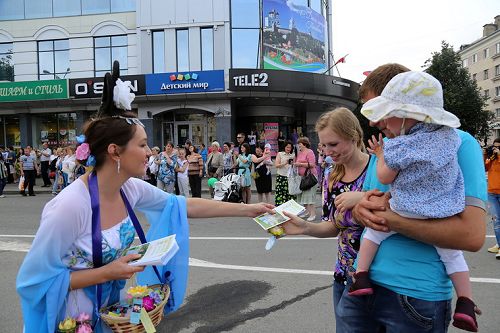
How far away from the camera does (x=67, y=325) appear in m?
1.91

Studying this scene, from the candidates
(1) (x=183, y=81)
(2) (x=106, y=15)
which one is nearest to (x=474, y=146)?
(1) (x=183, y=81)

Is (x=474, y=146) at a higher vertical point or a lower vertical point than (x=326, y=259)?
higher

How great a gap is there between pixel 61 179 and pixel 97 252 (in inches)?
564

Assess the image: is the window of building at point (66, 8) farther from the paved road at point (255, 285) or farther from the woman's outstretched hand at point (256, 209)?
the woman's outstretched hand at point (256, 209)

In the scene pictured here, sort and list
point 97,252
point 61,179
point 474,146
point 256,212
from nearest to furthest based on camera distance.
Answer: point 474,146 → point 97,252 → point 256,212 → point 61,179

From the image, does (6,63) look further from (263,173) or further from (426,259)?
(426,259)

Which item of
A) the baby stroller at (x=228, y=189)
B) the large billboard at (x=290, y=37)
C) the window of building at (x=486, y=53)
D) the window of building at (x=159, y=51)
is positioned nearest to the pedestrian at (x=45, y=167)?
the window of building at (x=159, y=51)

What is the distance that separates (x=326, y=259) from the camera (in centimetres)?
616

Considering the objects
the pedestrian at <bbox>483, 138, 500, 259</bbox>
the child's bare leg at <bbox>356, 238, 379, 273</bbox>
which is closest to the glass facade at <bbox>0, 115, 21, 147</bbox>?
the pedestrian at <bbox>483, 138, 500, 259</bbox>

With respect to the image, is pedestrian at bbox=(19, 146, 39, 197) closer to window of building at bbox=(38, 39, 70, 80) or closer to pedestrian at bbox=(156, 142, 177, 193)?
pedestrian at bbox=(156, 142, 177, 193)

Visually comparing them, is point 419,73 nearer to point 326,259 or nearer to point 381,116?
point 381,116

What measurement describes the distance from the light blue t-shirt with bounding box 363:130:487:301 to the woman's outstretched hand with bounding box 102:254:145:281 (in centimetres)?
112

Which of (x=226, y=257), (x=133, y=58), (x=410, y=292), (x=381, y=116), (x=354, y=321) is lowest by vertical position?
(x=226, y=257)

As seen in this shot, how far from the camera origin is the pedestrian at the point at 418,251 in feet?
5.48
